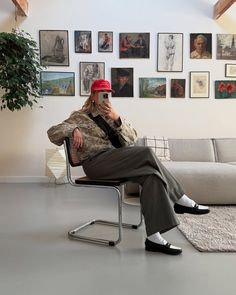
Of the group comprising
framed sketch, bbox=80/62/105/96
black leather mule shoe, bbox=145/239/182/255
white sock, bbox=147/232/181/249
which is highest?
framed sketch, bbox=80/62/105/96

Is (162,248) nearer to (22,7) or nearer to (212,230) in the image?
(212,230)

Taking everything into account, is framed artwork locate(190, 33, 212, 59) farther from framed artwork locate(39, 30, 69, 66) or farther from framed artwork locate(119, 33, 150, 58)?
framed artwork locate(39, 30, 69, 66)

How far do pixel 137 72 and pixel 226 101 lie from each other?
1.28 m

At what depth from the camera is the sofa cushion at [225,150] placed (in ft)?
13.1

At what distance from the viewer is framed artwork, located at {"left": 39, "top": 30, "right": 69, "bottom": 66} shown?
448 centimetres

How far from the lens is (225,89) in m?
4.60

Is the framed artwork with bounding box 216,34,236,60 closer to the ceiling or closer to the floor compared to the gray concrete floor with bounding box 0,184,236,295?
closer to the ceiling

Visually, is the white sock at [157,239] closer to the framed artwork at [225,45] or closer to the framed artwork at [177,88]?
the framed artwork at [177,88]

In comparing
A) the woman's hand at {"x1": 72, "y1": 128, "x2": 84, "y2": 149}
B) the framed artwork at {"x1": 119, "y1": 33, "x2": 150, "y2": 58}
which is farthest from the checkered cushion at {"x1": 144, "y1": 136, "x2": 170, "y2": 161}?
the woman's hand at {"x1": 72, "y1": 128, "x2": 84, "y2": 149}

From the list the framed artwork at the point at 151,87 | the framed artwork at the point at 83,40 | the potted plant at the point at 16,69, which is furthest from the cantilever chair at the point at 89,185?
the framed artwork at the point at 83,40

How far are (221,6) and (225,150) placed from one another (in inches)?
71.6

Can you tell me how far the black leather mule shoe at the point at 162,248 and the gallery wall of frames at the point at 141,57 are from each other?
9.22 ft

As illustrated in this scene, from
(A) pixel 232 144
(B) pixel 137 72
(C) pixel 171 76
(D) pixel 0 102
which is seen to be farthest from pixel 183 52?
(D) pixel 0 102

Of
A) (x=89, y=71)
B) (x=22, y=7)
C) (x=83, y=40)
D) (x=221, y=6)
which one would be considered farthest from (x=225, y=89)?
(x=22, y=7)
